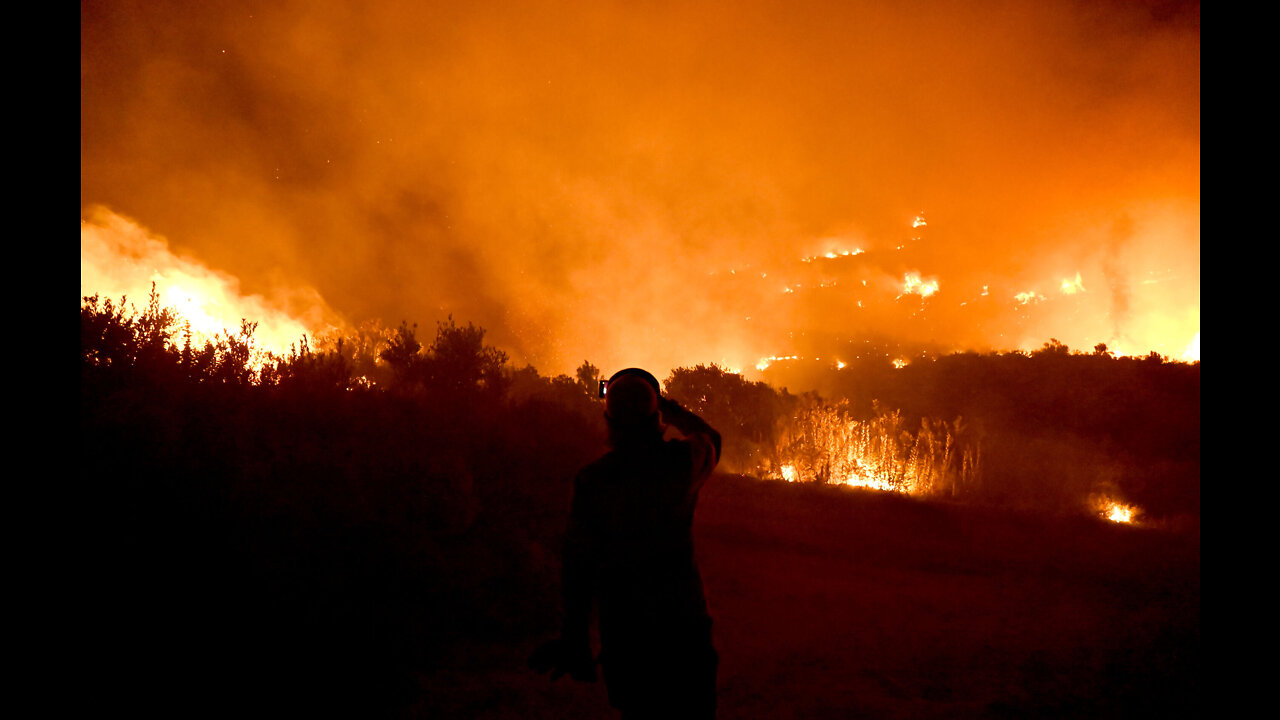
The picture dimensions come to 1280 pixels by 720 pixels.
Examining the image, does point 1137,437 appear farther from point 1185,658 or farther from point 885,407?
point 1185,658

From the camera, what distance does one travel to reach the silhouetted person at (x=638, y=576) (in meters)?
2.36

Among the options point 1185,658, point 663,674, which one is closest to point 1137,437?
point 1185,658

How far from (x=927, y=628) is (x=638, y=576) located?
5.40 meters

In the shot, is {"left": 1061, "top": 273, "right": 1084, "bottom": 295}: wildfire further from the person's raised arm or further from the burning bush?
the person's raised arm

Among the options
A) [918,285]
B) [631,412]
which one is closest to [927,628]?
[631,412]

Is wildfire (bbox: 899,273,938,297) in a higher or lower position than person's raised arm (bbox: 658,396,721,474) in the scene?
higher

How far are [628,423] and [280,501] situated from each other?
383 centimetres

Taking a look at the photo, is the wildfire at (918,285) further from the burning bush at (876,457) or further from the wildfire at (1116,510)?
the wildfire at (1116,510)

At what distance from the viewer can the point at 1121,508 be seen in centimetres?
1425

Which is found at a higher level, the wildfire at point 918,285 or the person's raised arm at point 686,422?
the wildfire at point 918,285

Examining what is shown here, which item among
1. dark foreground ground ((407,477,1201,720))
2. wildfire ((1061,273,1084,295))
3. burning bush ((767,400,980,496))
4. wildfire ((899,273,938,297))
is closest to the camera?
dark foreground ground ((407,477,1201,720))

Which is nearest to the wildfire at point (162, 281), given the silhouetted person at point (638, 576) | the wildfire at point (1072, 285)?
the silhouetted person at point (638, 576)

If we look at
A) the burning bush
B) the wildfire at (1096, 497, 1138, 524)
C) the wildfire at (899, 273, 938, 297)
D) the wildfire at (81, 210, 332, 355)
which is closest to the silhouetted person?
the wildfire at (81, 210, 332, 355)

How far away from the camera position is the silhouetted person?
2361 millimetres
